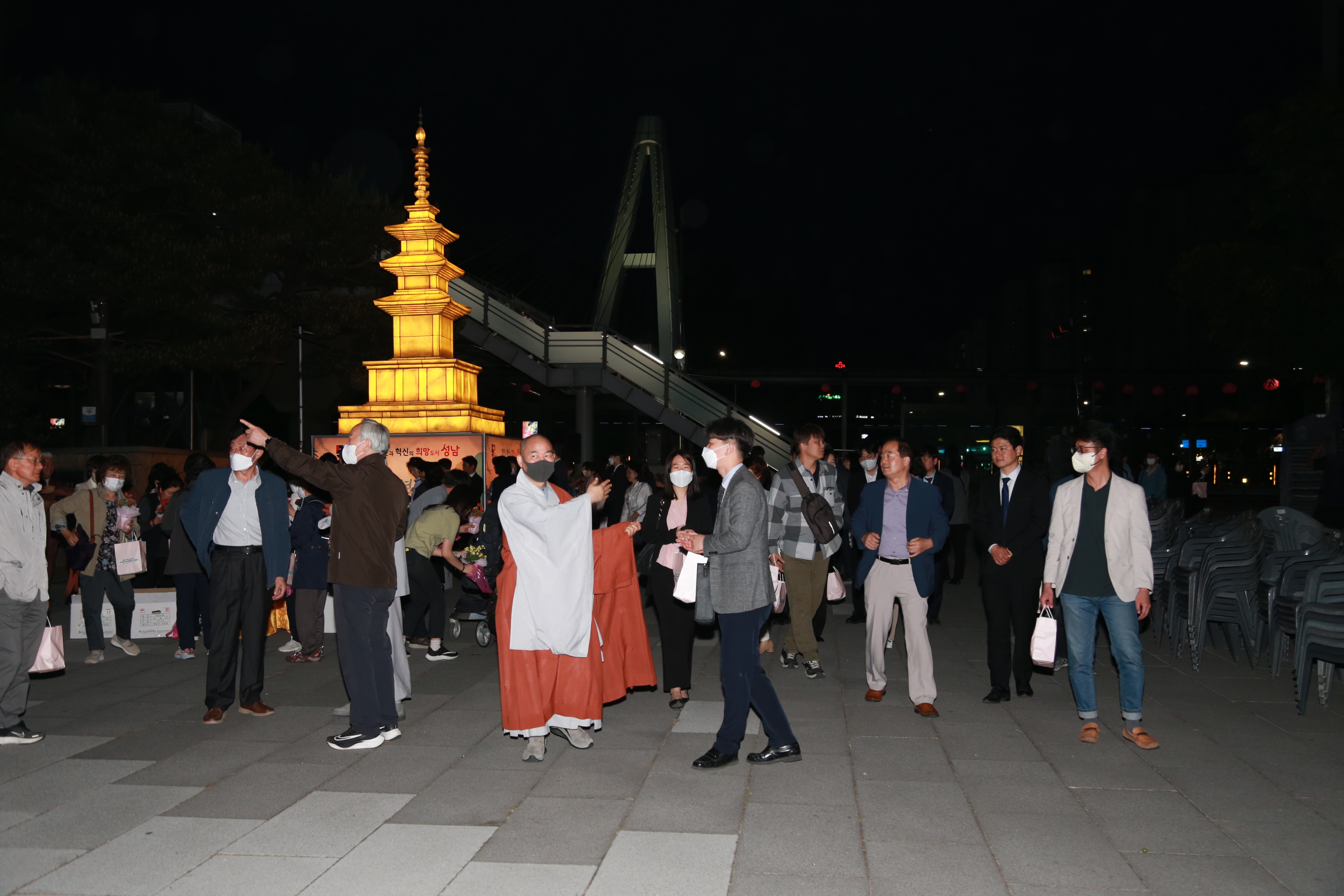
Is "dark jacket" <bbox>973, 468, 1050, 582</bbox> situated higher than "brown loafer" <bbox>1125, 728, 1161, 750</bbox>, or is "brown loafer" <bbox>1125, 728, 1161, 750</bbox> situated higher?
"dark jacket" <bbox>973, 468, 1050, 582</bbox>

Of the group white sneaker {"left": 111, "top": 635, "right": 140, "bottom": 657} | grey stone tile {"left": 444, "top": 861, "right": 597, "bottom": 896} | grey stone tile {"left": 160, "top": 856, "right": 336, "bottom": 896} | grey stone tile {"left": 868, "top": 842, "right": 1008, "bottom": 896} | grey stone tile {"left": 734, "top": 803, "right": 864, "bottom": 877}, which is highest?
white sneaker {"left": 111, "top": 635, "right": 140, "bottom": 657}

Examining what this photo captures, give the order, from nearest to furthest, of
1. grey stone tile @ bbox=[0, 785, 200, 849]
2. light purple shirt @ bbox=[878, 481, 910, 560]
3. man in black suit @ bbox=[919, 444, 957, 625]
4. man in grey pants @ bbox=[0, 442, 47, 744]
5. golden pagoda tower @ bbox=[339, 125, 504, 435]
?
grey stone tile @ bbox=[0, 785, 200, 849], man in grey pants @ bbox=[0, 442, 47, 744], light purple shirt @ bbox=[878, 481, 910, 560], man in black suit @ bbox=[919, 444, 957, 625], golden pagoda tower @ bbox=[339, 125, 504, 435]

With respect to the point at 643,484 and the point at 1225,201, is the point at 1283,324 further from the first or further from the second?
the point at 1225,201

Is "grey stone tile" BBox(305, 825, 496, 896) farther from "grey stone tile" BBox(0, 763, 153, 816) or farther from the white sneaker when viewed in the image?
the white sneaker

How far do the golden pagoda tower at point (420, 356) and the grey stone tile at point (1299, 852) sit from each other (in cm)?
1790

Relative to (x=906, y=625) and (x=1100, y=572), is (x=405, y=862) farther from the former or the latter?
(x=1100, y=572)

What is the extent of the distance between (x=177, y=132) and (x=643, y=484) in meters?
15.9

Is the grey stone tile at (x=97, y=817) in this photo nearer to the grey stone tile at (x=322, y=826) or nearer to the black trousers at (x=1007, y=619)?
the grey stone tile at (x=322, y=826)

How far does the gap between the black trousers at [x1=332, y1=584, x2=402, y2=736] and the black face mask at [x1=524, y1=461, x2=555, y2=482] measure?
44.9 inches

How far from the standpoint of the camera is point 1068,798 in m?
4.66

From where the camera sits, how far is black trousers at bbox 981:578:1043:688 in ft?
21.9

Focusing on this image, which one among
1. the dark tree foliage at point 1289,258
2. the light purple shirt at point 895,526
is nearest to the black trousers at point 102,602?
the light purple shirt at point 895,526

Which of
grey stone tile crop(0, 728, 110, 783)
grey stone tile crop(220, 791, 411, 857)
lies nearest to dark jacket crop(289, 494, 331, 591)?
grey stone tile crop(0, 728, 110, 783)

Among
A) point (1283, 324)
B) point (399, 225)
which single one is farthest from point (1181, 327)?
point (399, 225)
